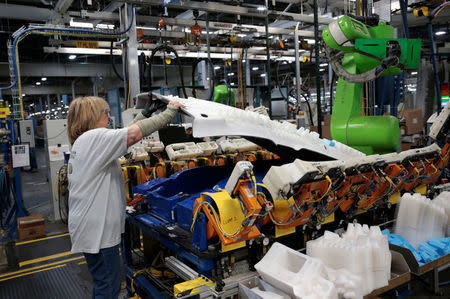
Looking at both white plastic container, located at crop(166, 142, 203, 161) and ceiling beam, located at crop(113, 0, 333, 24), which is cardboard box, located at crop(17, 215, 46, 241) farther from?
ceiling beam, located at crop(113, 0, 333, 24)

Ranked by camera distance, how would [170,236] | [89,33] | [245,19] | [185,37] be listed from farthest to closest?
1. [245,19]
2. [185,37]
3. [89,33]
4. [170,236]

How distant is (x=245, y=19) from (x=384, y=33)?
11.2m

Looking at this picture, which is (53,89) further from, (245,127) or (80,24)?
(245,127)

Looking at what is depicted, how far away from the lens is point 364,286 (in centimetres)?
200

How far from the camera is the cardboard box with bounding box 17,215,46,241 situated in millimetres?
5793

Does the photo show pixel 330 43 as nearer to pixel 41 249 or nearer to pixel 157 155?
pixel 157 155

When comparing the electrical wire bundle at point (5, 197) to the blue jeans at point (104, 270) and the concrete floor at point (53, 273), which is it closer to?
the concrete floor at point (53, 273)

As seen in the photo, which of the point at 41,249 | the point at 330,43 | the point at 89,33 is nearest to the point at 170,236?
the point at 330,43

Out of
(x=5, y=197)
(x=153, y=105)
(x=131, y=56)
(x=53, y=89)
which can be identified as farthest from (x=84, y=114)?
(x=53, y=89)

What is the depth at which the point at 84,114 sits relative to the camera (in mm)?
2305

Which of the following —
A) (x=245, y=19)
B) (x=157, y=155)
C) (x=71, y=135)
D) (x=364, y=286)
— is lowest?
(x=364, y=286)

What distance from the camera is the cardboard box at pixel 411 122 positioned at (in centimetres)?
707

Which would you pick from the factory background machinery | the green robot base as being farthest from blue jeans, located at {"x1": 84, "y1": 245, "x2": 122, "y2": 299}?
the green robot base

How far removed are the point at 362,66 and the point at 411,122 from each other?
4.55 meters
